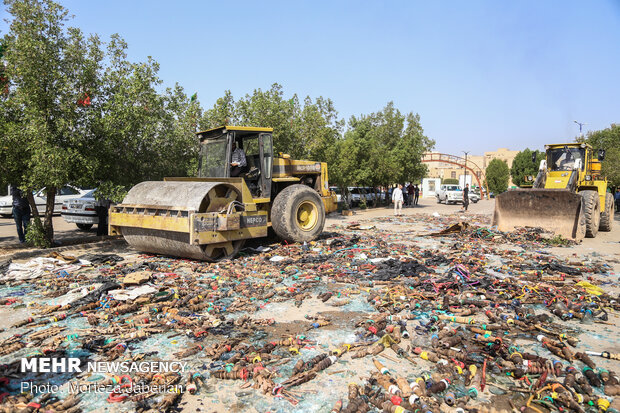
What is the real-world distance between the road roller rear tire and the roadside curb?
15.3 feet

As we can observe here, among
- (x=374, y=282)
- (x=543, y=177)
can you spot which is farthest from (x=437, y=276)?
(x=543, y=177)

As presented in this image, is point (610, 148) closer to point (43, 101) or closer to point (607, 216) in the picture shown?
point (607, 216)

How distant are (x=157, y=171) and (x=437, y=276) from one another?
786 centimetres

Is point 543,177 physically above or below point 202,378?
above

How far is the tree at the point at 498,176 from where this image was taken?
60375mm

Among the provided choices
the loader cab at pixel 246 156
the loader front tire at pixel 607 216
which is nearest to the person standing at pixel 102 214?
the loader cab at pixel 246 156

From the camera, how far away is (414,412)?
292 cm

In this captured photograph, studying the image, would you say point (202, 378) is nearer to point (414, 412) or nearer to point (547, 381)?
point (414, 412)

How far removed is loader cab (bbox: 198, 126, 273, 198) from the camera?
8.85 meters

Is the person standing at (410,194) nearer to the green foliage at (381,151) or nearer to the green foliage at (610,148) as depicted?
the green foliage at (381,151)

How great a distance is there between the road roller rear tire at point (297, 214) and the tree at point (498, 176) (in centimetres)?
5798

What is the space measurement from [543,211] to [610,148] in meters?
22.7

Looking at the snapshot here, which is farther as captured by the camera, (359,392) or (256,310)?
(256,310)

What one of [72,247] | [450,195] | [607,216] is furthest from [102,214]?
[450,195]
